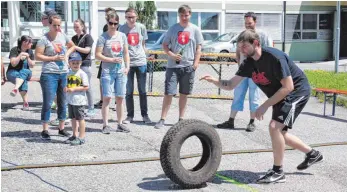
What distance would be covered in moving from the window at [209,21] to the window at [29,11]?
30.1 ft

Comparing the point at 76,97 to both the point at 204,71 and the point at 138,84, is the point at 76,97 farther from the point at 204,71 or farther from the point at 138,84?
the point at 204,71

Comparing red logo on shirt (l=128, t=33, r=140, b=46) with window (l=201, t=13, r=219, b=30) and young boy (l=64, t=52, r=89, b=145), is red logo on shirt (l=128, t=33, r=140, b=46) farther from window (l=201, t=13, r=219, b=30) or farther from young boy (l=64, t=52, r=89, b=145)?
window (l=201, t=13, r=219, b=30)

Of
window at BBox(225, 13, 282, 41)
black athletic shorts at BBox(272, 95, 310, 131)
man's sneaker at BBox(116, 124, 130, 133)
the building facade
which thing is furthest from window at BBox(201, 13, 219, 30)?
black athletic shorts at BBox(272, 95, 310, 131)

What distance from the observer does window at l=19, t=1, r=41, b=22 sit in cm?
2244

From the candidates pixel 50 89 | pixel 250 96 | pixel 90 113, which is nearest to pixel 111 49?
pixel 50 89

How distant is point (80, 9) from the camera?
76.9ft

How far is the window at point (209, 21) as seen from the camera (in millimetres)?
28078

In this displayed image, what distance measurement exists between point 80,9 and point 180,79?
16175mm

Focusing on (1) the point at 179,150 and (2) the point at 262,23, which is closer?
(1) the point at 179,150

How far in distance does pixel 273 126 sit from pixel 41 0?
59.2 feet

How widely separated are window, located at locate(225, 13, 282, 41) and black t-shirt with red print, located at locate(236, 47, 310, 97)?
75.0 ft

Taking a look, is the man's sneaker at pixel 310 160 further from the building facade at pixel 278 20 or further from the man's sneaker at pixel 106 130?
the building facade at pixel 278 20

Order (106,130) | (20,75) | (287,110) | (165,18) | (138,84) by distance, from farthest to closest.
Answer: (165,18) → (20,75) → (138,84) → (106,130) → (287,110)

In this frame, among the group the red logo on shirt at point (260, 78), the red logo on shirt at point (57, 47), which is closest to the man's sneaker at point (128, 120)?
the red logo on shirt at point (57, 47)
